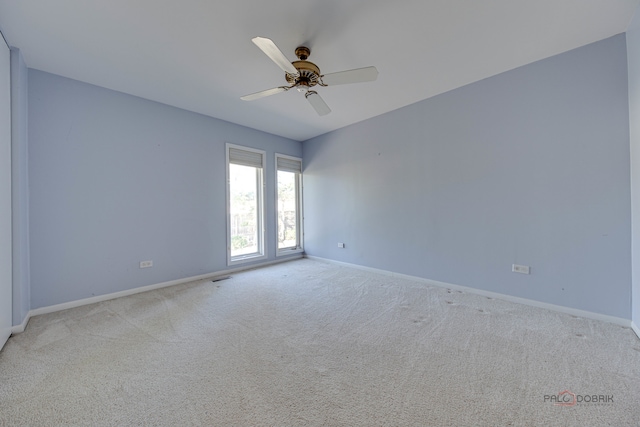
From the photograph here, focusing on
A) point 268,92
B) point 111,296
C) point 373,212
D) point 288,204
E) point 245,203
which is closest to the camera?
point 268,92

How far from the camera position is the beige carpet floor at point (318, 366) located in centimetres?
→ 130

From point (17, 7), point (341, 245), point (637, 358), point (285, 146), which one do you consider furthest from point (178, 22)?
point (637, 358)

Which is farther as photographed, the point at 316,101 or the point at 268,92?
the point at 316,101

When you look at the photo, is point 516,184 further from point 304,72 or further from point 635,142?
point 304,72

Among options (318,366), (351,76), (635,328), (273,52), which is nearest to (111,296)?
(318,366)

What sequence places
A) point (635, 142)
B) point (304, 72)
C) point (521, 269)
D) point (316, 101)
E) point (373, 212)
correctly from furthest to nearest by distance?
point (373, 212) → point (521, 269) → point (316, 101) → point (304, 72) → point (635, 142)

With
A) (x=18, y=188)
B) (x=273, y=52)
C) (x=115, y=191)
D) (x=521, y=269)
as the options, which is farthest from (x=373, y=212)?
(x=18, y=188)

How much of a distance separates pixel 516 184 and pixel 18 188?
510 centimetres

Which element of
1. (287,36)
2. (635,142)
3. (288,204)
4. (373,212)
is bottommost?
(373,212)

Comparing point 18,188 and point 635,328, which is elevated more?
point 18,188

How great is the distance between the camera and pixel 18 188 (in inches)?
87.6

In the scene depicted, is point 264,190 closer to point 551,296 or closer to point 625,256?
point 551,296

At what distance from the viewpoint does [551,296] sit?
250 cm

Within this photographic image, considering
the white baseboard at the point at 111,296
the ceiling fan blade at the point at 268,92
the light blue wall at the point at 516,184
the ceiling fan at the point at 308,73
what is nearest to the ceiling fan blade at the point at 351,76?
the ceiling fan at the point at 308,73
